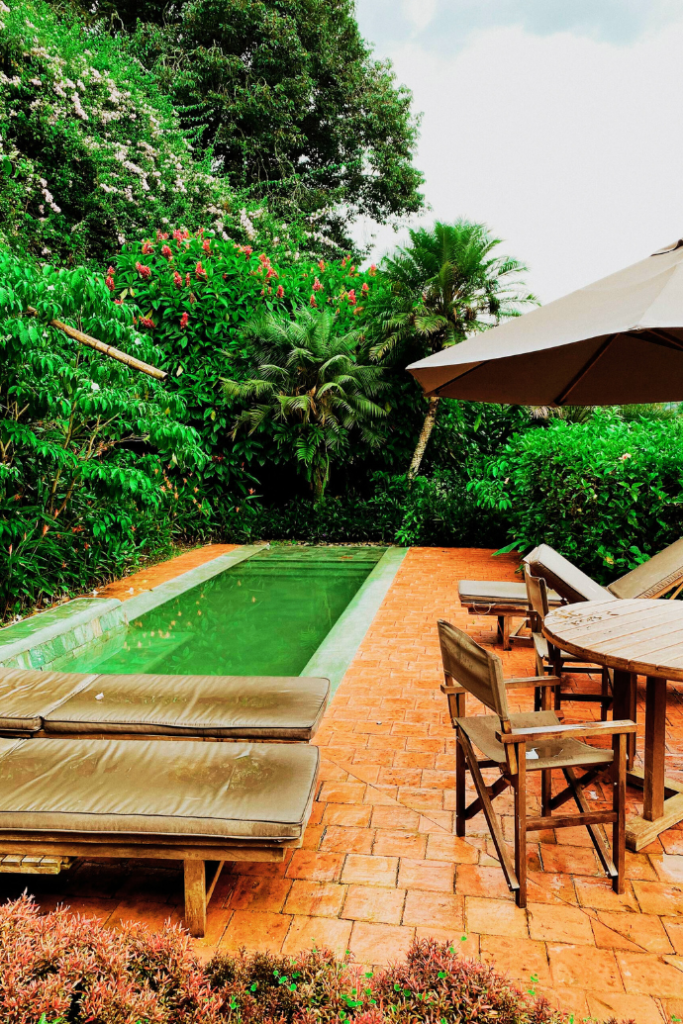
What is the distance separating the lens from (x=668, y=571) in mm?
4215

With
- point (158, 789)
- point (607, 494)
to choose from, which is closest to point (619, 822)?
point (158, 789)

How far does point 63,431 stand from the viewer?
645cm

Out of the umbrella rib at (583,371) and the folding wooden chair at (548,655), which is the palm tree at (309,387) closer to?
the umbrella rib at (583,371)

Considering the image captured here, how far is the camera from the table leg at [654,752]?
8.89 feet

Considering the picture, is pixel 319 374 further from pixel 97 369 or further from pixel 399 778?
pixel 399 778

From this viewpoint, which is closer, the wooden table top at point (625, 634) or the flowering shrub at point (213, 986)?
the flowering shrub at point (213, 986)

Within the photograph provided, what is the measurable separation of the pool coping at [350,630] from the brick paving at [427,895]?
4.22 ft

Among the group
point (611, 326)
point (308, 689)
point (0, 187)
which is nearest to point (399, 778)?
point (308, 689)

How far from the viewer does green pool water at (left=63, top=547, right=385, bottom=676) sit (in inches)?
203

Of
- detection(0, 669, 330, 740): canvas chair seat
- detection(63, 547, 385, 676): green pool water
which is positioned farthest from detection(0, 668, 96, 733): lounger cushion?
detection(63, 547, 385, 676): green pool water

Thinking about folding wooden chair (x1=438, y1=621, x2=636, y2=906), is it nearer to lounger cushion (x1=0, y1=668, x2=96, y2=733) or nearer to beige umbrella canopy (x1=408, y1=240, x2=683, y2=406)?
beige umbrella canopy (x1=408, y1=240, x2=683, y2=406)

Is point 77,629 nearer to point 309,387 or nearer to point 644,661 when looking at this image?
point 644,661

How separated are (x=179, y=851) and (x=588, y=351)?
2924mm

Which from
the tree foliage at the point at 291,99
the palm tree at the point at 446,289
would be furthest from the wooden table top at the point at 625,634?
the tree foliage at the point at 291,99
